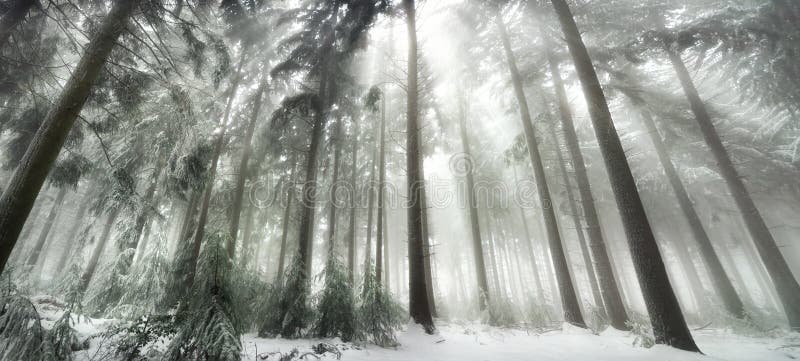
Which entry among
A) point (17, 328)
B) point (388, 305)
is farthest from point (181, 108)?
point (388, 305)

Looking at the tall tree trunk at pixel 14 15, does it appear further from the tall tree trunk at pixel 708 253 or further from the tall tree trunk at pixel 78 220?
the tall tree trunk at pixel 708 253

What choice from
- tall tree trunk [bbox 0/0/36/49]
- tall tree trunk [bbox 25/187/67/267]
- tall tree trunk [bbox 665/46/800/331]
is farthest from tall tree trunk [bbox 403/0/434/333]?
tall tree trunk [bbox 25/187/67/267]

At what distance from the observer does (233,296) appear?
12.9ft

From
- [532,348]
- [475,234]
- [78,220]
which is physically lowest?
[532,348]

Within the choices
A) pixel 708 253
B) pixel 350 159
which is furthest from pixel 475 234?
pixel 708 253

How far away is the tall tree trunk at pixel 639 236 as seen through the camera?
17.2ft

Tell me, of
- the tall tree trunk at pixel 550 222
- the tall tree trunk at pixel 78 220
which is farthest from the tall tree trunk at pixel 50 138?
the tall tree trunk at pixel 78 220

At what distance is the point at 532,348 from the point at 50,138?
30.7 feet

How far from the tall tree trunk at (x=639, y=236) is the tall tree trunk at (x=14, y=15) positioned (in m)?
12.5

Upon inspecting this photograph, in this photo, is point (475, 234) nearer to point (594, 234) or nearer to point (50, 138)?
point (594, 234)

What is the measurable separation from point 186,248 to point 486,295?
914 centimetres

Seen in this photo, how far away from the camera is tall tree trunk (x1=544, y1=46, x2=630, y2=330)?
8297mm

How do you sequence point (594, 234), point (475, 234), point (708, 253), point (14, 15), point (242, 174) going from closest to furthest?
point (14, 15), point (594, 234), point (242, 174), point (708, 253), point (475, 234)

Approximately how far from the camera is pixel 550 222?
372 inches
